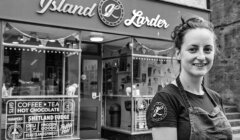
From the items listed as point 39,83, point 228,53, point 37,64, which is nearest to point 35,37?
point 37,64

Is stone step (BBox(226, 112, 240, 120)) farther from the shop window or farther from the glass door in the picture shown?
the shop window

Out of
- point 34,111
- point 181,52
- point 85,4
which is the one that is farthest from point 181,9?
point 181,52

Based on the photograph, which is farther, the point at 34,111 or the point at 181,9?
the point at 181,9

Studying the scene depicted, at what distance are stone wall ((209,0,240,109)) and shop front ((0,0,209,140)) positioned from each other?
3.13 metres

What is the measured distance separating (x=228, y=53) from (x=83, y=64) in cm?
646

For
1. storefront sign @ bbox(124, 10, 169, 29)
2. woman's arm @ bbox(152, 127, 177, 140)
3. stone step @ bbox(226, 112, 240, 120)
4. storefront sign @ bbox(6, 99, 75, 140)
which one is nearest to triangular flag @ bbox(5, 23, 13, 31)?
storefront sign @ bbox(6, 99, 75, 140)

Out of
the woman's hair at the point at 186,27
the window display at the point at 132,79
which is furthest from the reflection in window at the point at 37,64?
the woman's hair at the point at 186,27

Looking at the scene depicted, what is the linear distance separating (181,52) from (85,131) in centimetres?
699

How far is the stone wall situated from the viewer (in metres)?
11.7

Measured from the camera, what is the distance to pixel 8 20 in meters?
6.21

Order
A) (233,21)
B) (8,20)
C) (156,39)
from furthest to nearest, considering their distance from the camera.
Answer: (233,21), (156,39), (8,20)

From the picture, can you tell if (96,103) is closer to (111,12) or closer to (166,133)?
(111,12)

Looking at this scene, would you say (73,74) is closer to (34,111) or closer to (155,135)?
(34,111)

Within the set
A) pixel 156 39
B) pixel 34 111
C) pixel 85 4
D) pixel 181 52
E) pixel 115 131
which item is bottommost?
pixel 115 131
